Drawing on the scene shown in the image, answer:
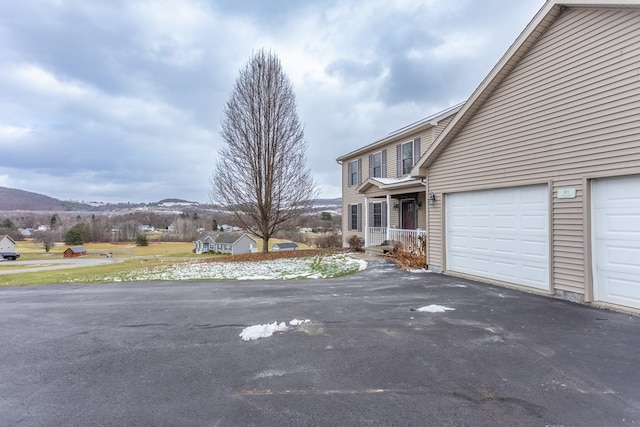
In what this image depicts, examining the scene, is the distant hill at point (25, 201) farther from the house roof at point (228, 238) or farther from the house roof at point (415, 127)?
the house roof at point (415, 127)

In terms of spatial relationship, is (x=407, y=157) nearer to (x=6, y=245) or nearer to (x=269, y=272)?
(x=269, y=272)

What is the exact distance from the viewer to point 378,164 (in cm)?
1708

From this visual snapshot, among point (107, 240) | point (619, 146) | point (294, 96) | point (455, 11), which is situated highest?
point (455, 11)

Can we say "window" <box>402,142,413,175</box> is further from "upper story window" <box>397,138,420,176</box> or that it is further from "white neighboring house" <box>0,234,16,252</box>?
"white neighboring house" <box>0,234,16,252</box>

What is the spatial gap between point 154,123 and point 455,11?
2155 centimetres

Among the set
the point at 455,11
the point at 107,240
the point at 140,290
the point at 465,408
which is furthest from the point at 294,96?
the point at 107,240

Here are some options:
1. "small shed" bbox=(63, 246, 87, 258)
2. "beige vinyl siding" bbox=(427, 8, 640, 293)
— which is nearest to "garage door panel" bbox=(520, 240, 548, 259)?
"beige vinyl siding" bbox=(427, 8, 640, 293)

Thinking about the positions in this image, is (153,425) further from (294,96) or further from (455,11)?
(294,96)

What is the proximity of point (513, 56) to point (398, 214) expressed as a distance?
903cm

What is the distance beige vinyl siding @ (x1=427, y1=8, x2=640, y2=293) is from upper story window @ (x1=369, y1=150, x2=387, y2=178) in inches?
336

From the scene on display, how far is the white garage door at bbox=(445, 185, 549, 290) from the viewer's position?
6.76 metres

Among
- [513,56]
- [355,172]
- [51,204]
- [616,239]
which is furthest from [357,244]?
[51,204]

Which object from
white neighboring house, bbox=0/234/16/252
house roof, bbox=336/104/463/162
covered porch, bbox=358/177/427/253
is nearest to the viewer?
covered porch, bbox=358/177/427/253

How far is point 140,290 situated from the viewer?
8.02 m
